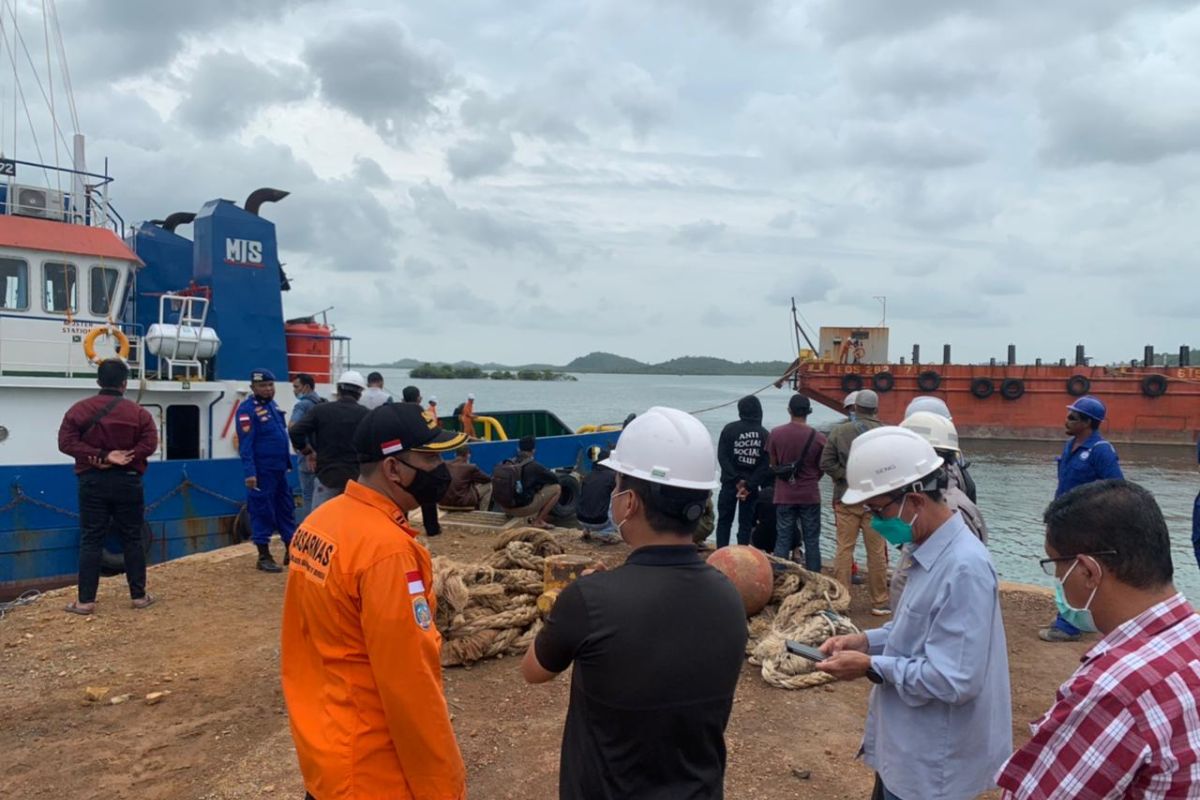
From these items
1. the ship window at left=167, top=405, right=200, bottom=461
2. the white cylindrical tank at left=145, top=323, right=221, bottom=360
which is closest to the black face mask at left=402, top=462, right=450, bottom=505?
the white cylindrical tank at left=145, top=323, right=221, bottom=360

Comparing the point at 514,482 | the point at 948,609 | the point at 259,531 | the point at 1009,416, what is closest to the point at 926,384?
the point at 1009,416

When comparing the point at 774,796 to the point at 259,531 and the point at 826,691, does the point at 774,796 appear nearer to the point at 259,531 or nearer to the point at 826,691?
the point at 826,691

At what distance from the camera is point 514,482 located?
9.16 metres

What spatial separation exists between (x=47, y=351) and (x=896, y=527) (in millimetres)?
10188

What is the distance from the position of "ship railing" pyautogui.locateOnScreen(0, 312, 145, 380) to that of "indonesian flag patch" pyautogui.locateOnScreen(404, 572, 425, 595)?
8.69 metres

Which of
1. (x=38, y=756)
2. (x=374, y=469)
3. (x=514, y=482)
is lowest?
(x=38, y=756)

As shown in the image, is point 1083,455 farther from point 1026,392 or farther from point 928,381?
point 1026,392

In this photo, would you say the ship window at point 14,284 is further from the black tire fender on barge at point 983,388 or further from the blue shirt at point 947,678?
the black tire fender on barge at point 983,388

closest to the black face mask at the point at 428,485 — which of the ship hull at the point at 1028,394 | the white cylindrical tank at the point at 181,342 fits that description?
the white cylindrical tank at the point at 181,342

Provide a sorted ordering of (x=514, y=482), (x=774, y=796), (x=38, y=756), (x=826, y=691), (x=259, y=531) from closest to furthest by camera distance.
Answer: (x=774, y=796), (x=38, y=756), (x=826, y=691), (x=259, y=531), (x=514, y=482)

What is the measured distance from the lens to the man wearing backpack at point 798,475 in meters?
7.10

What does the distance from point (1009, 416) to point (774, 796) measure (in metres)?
30.9

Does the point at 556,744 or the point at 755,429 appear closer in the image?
the point at 556,744

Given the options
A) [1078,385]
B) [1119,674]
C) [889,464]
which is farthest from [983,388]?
[1119,674]
